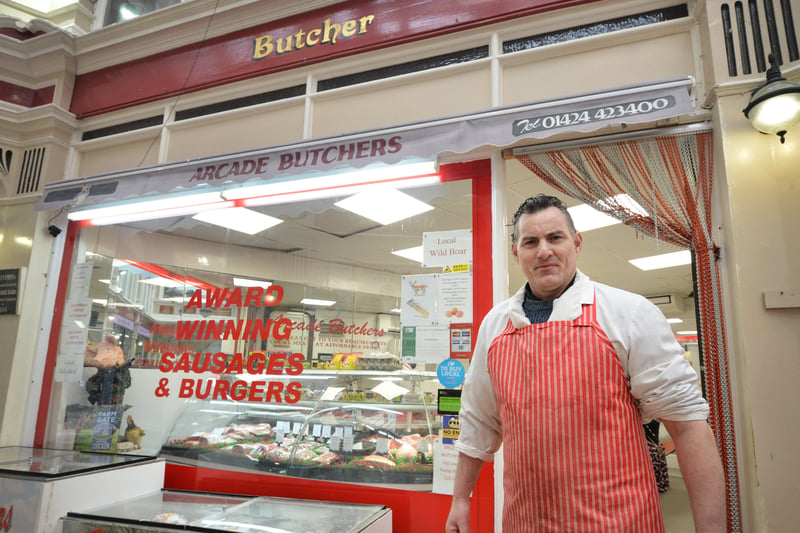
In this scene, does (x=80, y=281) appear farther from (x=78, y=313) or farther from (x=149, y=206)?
(x=149, y=206)

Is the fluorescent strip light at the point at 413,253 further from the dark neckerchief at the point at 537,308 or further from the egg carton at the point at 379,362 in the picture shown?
the dark neckerchief at the point at 537,308

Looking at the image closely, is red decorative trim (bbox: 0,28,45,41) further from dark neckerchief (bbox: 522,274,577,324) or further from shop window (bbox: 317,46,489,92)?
dark neckerchief (bbox: 522,274,577,324)

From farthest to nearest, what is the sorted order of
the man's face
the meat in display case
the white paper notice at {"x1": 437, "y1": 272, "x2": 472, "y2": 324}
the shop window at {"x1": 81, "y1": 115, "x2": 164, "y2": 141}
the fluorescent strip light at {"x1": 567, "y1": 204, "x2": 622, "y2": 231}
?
the fluorescent strip light at {"x1": 567, "y1": 204, "x2": 622, "y2": 231}
the shop window at {"x1": 81, "y1": 115, "x2": 164, "y2": 141}
the meat in display case
the white paper notice at {"x1": 437, "y1": 272, "x2": 472, "y2": 324}
the man's face

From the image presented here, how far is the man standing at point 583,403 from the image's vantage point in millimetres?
1492

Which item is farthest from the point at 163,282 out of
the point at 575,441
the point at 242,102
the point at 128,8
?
the point at 575,441

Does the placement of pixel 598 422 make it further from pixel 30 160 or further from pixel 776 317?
pixel 30 160

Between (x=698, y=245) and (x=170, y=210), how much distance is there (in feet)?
13.8

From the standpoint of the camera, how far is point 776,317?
2562 millimetres

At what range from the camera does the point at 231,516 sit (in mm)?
2969

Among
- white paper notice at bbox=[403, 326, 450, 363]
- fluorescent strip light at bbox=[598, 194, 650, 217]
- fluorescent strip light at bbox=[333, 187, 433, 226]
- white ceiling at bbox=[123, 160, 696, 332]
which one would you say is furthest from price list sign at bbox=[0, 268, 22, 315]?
fluorescent strip light at bbox=[598, 194, 650, 217]

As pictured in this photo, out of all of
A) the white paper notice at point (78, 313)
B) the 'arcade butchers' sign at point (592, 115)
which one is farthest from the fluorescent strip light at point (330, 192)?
the white paper notice at point (78, 313)

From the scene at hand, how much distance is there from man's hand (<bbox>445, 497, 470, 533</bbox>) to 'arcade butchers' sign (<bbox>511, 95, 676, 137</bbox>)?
7.08 ft

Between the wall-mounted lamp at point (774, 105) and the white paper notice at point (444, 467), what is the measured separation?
264 centimetres

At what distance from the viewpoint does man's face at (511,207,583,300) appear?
1758 millimetres
